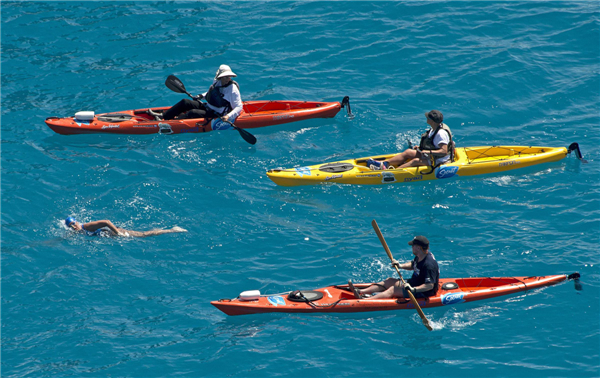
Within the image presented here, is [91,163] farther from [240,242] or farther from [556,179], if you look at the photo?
[556,179]

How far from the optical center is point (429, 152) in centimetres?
1427

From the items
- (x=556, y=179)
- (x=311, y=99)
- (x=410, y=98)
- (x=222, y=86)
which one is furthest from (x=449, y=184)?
(x=222, y=86)

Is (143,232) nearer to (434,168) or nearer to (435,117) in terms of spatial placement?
(434,168)

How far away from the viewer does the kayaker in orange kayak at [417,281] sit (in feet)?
35.0

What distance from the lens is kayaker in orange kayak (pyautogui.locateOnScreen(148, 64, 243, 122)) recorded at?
15.9 metres

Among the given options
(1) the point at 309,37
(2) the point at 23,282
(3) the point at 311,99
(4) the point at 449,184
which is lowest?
(2) the point at 23,282

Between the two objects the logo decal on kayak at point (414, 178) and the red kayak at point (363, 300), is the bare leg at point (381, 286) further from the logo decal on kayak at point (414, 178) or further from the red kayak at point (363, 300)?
the logo decal on kayak at point (414, 178)

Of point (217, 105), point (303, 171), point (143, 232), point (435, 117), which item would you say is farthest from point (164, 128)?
point (435, 117)

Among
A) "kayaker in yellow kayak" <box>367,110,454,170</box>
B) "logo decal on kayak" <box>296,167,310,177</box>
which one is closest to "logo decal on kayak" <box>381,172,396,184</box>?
"kayaker in yellow kayak" <box>367,110,454,170</box>

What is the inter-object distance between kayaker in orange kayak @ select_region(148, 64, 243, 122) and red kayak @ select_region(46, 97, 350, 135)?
0.84 ft

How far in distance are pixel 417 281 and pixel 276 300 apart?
2.38 meters

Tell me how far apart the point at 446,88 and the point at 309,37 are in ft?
15.2

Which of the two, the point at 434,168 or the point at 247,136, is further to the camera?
the point at 247,136

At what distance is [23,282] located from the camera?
11328 mm
